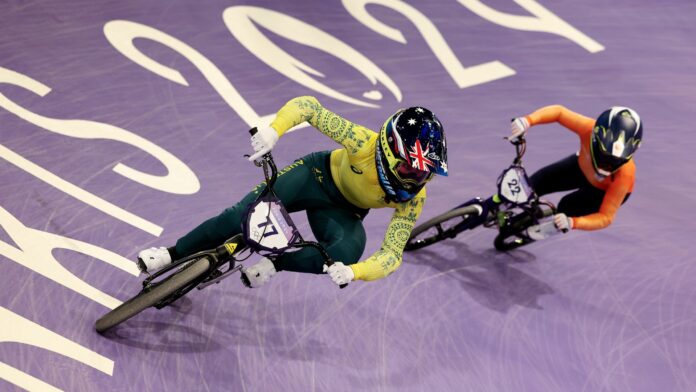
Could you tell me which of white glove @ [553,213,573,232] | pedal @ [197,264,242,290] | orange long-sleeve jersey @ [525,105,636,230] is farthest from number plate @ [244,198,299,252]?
orange long-sleeve jersey @ [525,105,636,230]

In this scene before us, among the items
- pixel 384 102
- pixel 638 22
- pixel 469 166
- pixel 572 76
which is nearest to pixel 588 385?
pixel 469 166

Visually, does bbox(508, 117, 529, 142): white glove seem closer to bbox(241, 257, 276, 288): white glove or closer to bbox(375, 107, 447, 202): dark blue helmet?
bbox(375, 107, 447, 202): dark blue helmet

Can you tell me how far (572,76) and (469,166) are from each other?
7.54 ft

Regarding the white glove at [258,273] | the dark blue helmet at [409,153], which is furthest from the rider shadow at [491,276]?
the white glove at [258,273]

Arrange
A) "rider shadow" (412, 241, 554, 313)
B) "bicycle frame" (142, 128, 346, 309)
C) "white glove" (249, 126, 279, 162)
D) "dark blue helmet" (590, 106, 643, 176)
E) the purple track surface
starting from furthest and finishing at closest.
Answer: "rider shadow" (412, 241, 554, 313) → "dark blue helmet" (590, 106, 643, 176) → the purple track surface → "bicycle frame" (142, 128, 346, 309) → "white glove" (249, 126, 279, 162)

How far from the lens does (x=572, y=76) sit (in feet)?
27.8

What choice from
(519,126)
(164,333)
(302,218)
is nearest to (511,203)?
(519,126)

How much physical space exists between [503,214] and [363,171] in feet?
6.25

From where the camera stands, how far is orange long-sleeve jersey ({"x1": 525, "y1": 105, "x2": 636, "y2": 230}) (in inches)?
218

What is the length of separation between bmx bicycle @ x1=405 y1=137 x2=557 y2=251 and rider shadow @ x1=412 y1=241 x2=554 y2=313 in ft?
0.62

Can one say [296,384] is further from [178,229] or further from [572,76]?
[572,76]

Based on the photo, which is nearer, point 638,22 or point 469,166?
point 469,166

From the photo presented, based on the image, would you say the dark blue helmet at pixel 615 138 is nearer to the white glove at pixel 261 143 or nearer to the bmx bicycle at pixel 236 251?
the bmx bicycle at pixel 236 251

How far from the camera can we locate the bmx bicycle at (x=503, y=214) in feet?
18.3
